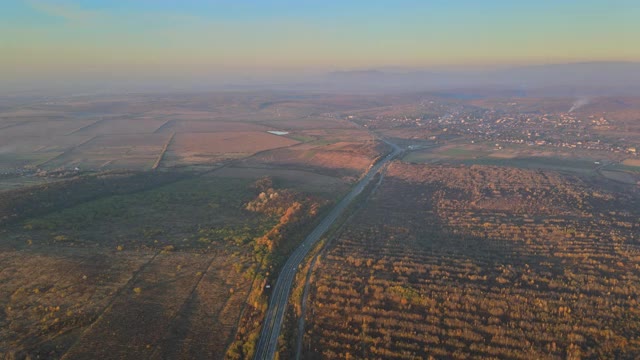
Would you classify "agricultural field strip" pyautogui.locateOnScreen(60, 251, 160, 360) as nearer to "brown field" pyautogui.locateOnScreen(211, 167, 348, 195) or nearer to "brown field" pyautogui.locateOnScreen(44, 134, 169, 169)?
"brown field" pyautogui.locateOnScreen(211, 167, 348, 195)

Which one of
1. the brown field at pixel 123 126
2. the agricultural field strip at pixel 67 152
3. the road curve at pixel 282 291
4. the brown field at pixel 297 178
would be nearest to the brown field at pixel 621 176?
the brown field at pixel 297 178

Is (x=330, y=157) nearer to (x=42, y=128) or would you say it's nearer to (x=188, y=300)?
(x=188, y=300)

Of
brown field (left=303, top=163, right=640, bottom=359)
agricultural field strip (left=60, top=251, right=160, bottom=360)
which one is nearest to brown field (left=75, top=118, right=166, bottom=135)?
brown field (left=303, top=163, right=640, bottom=359)

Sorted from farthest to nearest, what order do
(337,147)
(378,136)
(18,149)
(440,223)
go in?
(378,136) → (337,147) → (18,149) → (440,223)

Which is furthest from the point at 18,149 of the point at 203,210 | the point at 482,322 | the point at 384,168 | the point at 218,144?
the point at 482,322

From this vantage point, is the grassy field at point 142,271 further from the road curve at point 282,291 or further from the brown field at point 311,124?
the brown field at point 311,124

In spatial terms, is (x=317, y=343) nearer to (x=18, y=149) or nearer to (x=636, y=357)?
(x=636, y=357)
